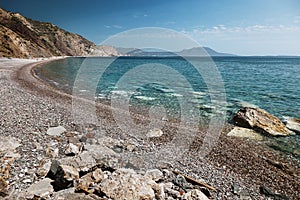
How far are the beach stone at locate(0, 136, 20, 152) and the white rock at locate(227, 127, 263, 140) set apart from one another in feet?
37.2

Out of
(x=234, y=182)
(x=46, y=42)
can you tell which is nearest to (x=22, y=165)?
(x=234, y=182)

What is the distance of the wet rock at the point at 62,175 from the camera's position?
5.56 metres

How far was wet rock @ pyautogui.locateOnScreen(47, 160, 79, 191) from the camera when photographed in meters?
5.56

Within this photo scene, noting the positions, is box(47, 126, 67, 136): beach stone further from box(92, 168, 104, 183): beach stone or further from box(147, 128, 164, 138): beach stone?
box(147, 128, 164, 138): beach stone

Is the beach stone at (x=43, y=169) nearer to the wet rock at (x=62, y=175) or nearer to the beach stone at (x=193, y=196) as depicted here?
the wet rock at (x=62, y=175)

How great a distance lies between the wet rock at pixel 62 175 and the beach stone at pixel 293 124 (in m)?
14.0

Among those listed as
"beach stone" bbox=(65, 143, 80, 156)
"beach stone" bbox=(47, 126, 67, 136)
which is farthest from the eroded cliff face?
"beach stone" bbox=(65, 143, 80, 156)

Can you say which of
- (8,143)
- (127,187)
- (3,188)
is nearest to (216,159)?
(127,187)

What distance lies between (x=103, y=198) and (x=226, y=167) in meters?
5.38

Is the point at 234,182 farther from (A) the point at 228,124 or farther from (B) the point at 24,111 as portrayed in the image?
(B) the point at 24,111

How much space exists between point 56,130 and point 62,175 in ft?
15.2

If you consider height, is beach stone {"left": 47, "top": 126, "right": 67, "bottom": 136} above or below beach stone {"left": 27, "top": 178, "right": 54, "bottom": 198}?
above

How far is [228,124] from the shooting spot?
48.2ft

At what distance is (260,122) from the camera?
45.2 feet
